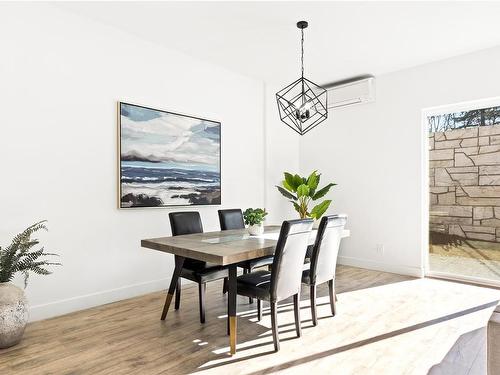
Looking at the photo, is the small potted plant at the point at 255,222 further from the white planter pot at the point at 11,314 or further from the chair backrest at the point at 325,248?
the white planter pot at the point at 11,314

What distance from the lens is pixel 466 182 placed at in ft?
13.8

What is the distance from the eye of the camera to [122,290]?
3.57 m

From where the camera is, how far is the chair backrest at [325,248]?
9.25 ft

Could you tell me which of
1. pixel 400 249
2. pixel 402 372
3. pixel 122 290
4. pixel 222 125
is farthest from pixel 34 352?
pixel 400 249

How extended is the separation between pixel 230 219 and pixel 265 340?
5.03 ft

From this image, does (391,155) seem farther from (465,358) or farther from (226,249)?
(226,249)

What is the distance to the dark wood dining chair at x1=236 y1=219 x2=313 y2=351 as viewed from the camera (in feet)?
7.80

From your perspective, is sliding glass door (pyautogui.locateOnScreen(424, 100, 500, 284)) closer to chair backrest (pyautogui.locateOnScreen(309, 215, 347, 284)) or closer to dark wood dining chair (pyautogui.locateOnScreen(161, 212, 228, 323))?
chair backrest (pyautogui.locateOnScreen(309, 215, 347, 284))

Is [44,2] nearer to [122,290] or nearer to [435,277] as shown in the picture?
[122,290]

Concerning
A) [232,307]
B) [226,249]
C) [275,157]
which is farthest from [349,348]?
[275,157]

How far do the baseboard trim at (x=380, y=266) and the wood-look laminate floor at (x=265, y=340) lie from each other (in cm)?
88

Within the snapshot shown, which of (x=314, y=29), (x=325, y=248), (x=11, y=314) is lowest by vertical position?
(x=11, y=314)

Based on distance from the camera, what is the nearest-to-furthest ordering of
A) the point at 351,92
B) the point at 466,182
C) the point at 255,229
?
the point at 255,229, the point at 466,182, the point at 351,92

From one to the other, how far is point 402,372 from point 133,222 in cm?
283
